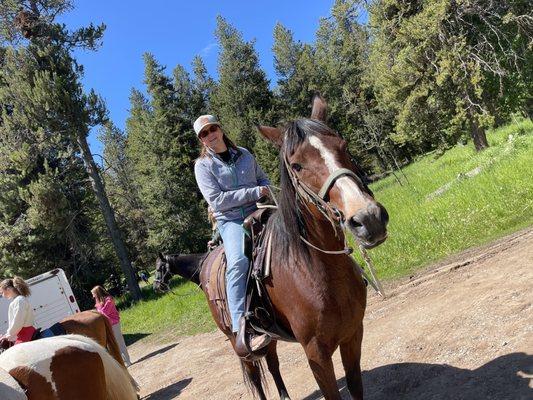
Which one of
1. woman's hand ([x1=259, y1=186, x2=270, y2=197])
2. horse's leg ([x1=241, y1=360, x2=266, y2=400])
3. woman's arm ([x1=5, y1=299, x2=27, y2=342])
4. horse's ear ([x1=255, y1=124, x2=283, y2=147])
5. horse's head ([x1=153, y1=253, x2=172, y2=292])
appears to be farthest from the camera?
horse's head ([x1=153, y1=253, x2=172, y2=292])

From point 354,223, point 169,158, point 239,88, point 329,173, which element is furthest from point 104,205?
point 239,88

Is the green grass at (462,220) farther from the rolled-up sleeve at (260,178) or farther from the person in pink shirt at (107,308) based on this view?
the person in pink shirt at (107,308)

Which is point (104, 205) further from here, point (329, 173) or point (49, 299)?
point (329, 173)

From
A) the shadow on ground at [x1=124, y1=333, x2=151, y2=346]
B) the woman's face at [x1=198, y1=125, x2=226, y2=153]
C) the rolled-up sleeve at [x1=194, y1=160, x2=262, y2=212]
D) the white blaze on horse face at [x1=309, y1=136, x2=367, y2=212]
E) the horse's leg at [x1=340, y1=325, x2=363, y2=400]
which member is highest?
the woman's face at [x1=198, y1=125, x2=226, y2=153]

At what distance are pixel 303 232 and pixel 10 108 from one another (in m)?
26.5

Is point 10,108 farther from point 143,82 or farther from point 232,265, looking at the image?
point 232,265

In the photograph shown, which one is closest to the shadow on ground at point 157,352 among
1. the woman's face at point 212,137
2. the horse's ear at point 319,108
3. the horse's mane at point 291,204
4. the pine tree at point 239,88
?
the woman's face at point 212,137

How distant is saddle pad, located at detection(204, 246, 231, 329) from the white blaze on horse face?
6.60ft

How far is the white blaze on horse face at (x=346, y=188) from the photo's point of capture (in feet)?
8.97

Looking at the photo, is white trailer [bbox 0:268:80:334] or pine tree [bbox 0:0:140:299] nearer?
white trailer [bbox 0:268:80:334]

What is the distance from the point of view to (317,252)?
3469 mm

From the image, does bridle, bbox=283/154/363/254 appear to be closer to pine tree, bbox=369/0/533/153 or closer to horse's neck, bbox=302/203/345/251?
horse's neck, bbox=302/203/345/251

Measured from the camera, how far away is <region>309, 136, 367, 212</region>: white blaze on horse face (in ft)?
8.97

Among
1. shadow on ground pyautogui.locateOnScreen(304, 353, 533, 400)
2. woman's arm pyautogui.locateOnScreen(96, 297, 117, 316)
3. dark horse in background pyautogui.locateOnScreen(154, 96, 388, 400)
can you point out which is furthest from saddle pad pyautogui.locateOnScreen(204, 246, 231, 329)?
woman's arm pyautogui.locateOnScreen(96, 297, 117, 316)
